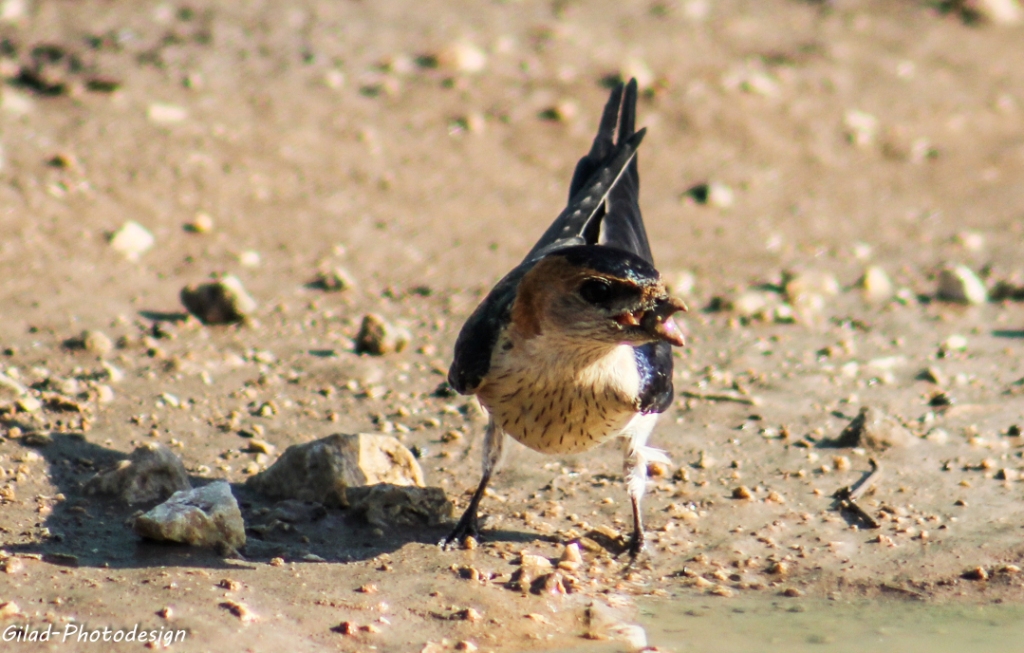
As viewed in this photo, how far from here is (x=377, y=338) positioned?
699cm

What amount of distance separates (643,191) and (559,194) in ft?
2.22

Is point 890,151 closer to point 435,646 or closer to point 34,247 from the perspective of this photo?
point 34,247

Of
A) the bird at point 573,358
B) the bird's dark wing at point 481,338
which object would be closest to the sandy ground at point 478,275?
the bird at point 573,358

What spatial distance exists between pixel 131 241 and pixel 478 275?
7.14 feet

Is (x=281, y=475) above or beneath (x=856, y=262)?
beneath

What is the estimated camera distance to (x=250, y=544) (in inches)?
195

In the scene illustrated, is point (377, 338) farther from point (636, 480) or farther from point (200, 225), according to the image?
point (636, 480)

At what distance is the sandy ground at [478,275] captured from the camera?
4879mm

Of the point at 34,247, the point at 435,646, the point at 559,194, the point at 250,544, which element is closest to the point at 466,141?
the point at 559,194

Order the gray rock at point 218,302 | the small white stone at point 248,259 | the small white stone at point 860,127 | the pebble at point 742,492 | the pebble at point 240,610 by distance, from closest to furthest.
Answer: the pebble at point 240,610 → the pebble at point 742,492 → the gray rock at point 218,302 → the small white stone at point 248,259 → the small white stone at point 860,127

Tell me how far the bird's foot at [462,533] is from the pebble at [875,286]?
13.0 feet

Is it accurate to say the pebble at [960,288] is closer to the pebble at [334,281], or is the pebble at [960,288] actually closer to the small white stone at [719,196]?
the small white stone at [719,196]

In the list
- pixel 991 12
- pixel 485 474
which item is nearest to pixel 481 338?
pixel 485 474

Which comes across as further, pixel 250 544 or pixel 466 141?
pixel 466 141
